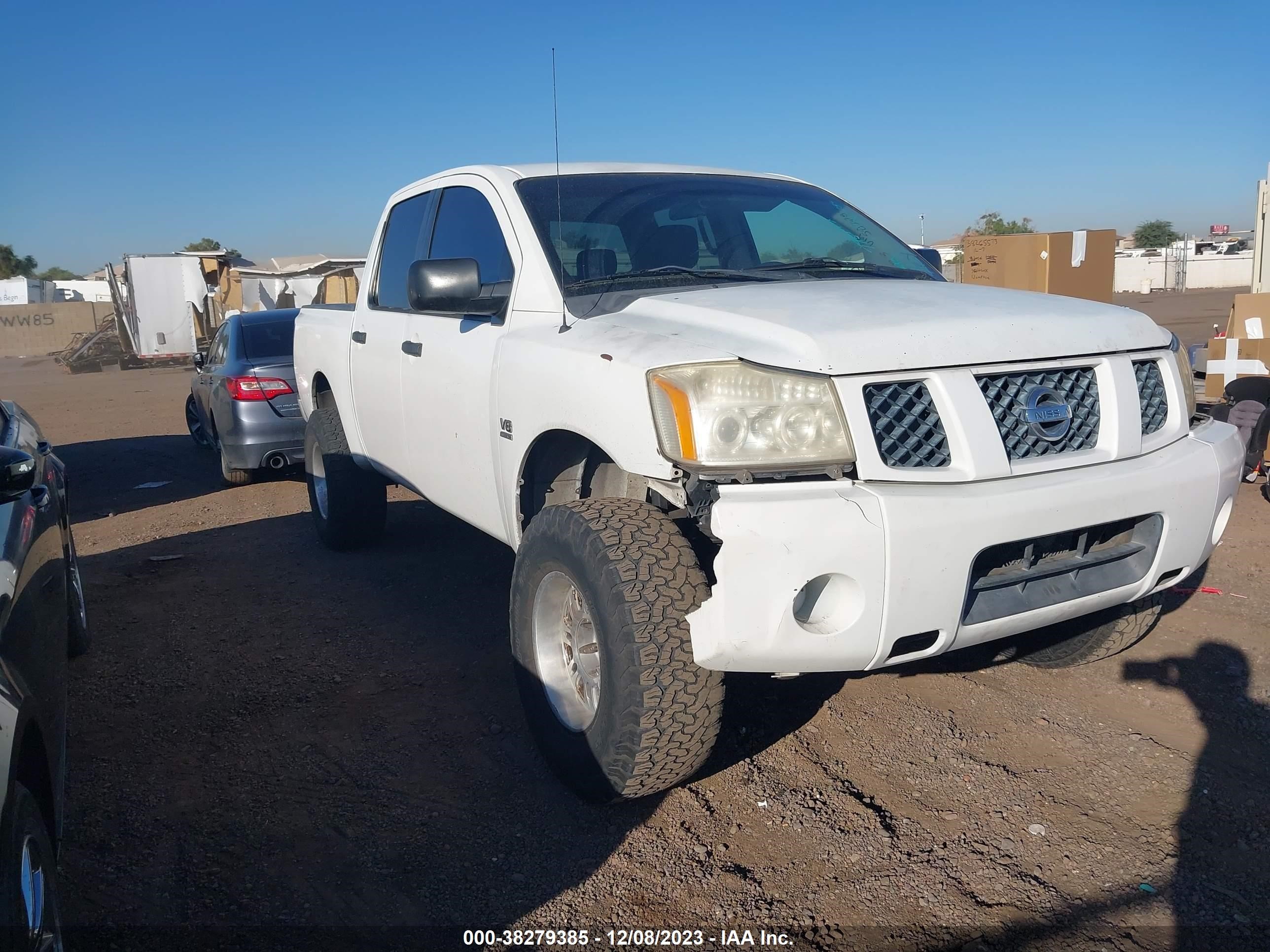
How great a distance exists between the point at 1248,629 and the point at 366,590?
417cm

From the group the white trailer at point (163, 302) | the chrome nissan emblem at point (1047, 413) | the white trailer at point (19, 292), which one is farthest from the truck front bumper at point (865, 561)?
the white trailer at point (19, 292)

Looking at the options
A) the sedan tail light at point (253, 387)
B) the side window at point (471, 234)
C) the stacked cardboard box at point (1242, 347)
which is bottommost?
the sedan tail light at point (253, 387)

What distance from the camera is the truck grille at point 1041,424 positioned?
2785 millimetres

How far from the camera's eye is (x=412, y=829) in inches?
120

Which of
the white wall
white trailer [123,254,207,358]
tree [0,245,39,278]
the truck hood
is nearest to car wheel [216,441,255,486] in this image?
the truck hood

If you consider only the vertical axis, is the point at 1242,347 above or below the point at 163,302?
below

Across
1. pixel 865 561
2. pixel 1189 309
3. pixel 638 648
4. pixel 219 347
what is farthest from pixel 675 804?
pixel 1189 309

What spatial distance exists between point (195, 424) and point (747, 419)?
1033 cm

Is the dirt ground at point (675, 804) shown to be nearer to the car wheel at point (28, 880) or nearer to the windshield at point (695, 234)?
the car wheel at point (28, 880)

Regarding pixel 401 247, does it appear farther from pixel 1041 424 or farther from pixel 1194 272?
pixel 1194 272

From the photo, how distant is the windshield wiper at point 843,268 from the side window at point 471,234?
974 mm

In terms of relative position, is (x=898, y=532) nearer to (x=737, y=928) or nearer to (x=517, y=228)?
(x=737, y=928)

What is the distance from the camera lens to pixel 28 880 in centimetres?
193

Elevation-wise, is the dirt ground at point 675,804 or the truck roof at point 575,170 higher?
the truck roof at point 575,170
